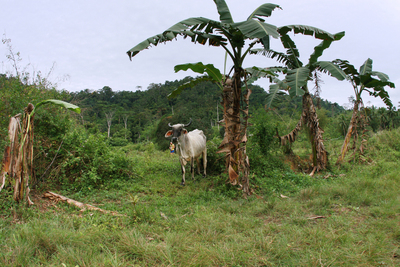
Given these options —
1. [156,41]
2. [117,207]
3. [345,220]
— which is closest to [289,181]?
[345,220]

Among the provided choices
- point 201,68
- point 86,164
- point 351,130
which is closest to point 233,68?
point 201,68

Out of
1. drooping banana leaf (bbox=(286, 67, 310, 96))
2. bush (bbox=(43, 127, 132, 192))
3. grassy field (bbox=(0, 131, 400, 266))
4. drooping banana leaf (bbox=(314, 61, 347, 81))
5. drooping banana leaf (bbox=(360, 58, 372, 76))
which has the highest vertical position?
drooping banana leaf (bbox=(360, 58, 372, 76))

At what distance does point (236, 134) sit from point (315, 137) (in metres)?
3.90

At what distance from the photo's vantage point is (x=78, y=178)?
5.73 m

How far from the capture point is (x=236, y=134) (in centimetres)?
564

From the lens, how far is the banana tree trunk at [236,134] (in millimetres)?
5590

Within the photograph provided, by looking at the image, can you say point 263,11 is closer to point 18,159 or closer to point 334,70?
point 334,70

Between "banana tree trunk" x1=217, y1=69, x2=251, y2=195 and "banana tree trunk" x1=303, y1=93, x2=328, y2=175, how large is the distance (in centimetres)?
341

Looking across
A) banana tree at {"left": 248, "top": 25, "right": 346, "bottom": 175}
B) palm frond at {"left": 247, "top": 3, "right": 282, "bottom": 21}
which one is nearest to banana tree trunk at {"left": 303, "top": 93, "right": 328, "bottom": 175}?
banana tree at {"left": 248, "top": 25, "right": 346, "bottom": 175}

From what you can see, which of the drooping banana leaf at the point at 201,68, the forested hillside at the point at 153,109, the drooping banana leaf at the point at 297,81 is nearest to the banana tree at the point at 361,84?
the drooping banana leaf at the point at 297,81

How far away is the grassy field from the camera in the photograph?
2676 millimetres

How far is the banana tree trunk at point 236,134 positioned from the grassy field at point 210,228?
48cm

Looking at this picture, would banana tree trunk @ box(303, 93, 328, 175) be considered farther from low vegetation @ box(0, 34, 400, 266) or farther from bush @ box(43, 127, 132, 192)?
bush @ box(43, 127, 132, 192)

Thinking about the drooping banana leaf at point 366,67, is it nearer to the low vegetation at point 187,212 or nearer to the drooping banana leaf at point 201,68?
the low vegetation at point 187,212
